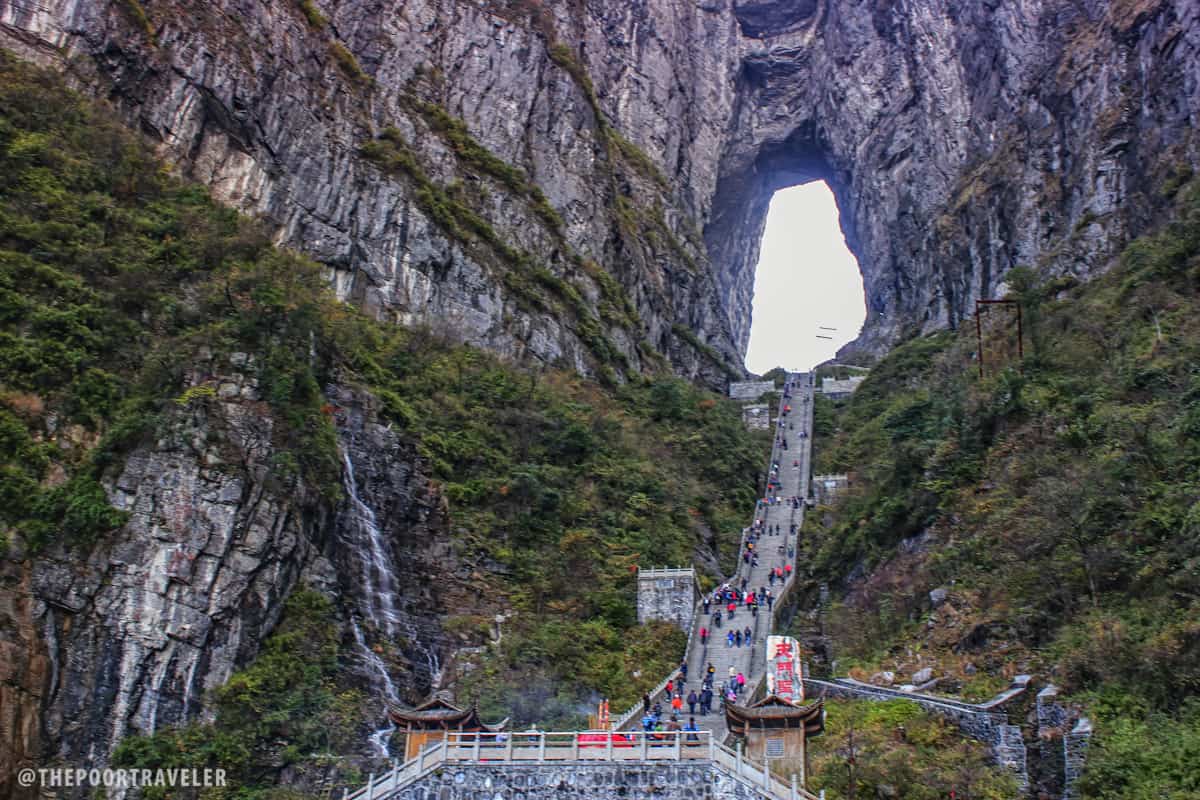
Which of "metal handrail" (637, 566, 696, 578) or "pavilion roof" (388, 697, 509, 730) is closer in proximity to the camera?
"pavilion roof" (388, 697, 509, 730)

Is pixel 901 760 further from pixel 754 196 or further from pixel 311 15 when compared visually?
pixel 754 196

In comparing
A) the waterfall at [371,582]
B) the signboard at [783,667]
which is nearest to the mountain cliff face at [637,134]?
the waterfall at [371,582]

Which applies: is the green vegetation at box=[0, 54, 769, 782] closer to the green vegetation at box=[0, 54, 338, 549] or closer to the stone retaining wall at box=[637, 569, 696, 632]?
the green vegetation at box=[0, 54, 338, 549]

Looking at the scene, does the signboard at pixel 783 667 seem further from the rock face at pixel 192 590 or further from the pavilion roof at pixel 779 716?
the rock face at pixel 192 590

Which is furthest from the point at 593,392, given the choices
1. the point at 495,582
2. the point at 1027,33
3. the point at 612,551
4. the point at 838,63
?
the point at 838,63

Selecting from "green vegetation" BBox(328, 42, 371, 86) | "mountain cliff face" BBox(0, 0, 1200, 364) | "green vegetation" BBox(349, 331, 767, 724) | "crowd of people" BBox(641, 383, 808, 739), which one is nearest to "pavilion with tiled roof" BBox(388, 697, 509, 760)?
"crowd of people" BBox(641, 383, 808, 739)

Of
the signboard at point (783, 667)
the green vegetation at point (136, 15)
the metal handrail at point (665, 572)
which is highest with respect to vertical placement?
the green vegetation at point (136, 15)

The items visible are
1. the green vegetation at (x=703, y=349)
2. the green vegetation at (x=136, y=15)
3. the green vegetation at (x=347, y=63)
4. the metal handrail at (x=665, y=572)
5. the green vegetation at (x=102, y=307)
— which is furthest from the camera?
the green vegetation at (x=703, y=349)
